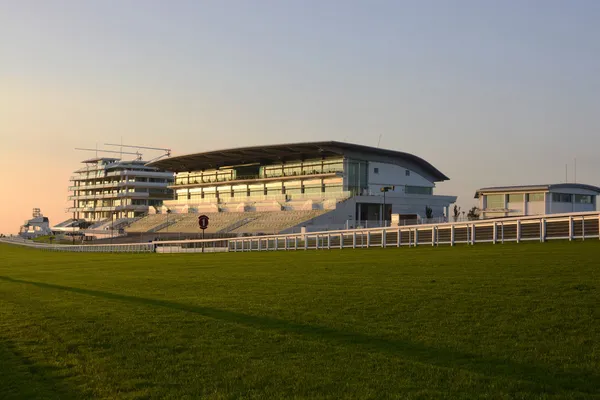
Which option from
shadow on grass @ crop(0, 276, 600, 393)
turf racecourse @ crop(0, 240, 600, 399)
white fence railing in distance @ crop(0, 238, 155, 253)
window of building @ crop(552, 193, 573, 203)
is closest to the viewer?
shadow on grass @ crop(0, 276, 600, 393)

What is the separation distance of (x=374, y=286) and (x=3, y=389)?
27.3ft

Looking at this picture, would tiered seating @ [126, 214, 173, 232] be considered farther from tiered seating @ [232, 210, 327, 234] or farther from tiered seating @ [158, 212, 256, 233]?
tiered seating @ [232, 210, 327, 234]

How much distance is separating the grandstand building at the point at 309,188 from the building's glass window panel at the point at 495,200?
11.7 meters

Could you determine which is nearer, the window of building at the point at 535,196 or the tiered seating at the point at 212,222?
the window of building at the point at 535,196

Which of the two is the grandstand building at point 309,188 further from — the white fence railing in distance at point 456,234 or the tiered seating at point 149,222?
the white fence railing in distance at point 456,234

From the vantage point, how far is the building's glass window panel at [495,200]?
2648 inches

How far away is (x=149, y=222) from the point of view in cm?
10600

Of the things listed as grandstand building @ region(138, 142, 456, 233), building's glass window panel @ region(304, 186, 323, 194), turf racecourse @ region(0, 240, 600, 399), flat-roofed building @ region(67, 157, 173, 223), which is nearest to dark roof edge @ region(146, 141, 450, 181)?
grandstand building @ region(138, 142, 456, 233)

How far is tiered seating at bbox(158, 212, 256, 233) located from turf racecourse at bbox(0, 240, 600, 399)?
225ft

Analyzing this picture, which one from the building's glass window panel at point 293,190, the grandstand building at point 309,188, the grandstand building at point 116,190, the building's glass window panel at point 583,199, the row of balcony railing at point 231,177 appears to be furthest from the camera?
the grandstand building at point 116,190

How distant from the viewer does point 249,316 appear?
1140 cm

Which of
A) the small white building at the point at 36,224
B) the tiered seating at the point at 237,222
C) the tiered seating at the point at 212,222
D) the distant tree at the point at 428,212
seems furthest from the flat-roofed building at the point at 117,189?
the distant tree at the point at 428,212

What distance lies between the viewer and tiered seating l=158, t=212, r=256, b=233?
8512 cm

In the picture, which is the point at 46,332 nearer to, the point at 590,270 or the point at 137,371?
the point at 137,371
